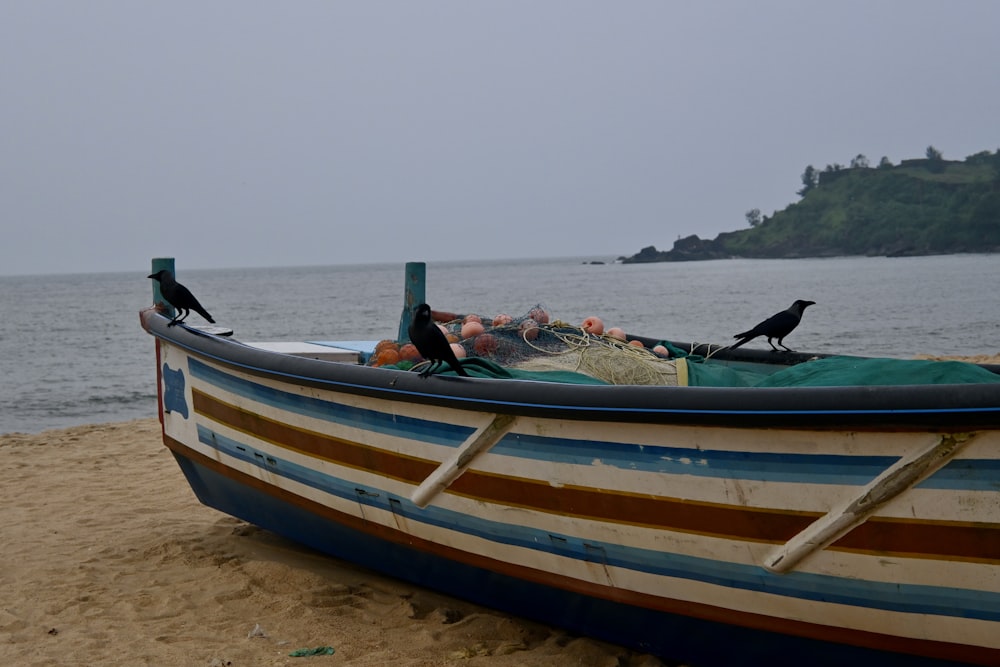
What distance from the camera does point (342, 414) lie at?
15.6ft

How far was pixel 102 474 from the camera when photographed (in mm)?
9258

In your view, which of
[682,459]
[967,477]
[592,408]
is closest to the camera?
[967,477]

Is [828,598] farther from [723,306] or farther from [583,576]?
[723,306]

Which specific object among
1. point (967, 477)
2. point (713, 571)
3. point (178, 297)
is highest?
point (178, 297)

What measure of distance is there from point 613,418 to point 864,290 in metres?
52.4

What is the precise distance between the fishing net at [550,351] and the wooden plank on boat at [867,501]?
63.7 inches

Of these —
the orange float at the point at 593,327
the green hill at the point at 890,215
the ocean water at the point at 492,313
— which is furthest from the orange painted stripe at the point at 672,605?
the green hill at the point at 890,215

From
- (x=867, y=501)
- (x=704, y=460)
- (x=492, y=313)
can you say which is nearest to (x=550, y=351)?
(x=704, y=460)

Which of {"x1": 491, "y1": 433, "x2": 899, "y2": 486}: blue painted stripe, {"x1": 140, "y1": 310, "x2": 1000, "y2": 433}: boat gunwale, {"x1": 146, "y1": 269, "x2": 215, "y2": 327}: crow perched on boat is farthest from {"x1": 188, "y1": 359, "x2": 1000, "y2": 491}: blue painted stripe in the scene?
{"x1": 146, "y1": 269, "x2": 215, "y2": 327}: crow perched on boat

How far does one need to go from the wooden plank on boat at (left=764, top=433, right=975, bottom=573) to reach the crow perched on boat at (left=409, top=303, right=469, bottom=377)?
1538 mm

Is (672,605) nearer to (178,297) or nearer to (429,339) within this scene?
(429,339)

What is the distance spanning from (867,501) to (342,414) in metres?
Result: 2.54

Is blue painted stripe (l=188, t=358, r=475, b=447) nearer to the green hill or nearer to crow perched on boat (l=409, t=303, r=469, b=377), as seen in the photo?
crow perched on boat (l=409, t=303, r=469, b=377)

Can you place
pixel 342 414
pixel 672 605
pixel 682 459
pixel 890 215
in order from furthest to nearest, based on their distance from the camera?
pixel 890 215
pixel 342 414
pixel 672 605
pixel 682 459
